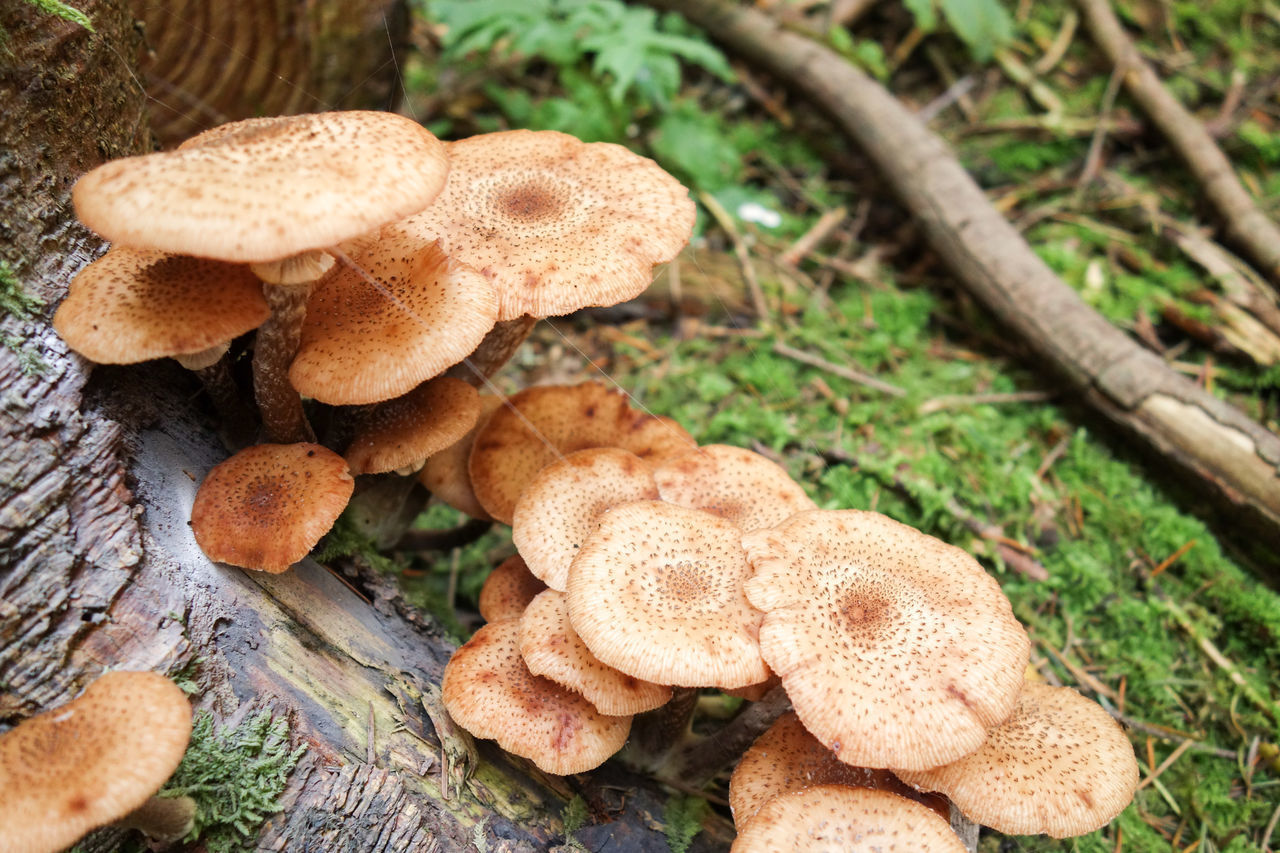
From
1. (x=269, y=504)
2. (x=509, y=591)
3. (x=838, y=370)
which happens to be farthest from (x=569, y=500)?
(x=838, y=370)

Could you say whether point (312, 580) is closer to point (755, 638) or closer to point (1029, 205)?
point (755, 638)

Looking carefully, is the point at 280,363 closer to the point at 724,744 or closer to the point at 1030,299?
the point at 724,744

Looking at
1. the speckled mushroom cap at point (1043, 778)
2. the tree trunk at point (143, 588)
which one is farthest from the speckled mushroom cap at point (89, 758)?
the speckled mushroom cap at point (1043, 778)

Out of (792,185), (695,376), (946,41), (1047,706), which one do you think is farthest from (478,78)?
(1047,706)

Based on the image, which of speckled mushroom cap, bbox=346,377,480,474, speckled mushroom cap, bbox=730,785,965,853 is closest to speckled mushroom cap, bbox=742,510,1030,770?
speckled mushroom cap, bbox=730,785,965,853

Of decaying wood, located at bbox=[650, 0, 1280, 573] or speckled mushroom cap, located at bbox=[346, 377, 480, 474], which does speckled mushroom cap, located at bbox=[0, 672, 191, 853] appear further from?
decaying wood, located at bbox=[650, 0, 1280, 573]
